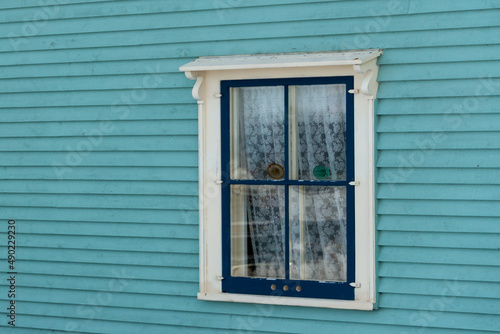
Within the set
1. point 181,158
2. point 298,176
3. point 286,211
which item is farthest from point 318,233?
point 181,158

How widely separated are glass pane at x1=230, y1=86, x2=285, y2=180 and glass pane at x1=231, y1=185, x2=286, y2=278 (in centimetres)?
11

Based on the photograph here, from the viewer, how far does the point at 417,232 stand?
207 inches

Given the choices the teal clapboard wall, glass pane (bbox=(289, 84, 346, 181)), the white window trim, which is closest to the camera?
the teal clapboard wall

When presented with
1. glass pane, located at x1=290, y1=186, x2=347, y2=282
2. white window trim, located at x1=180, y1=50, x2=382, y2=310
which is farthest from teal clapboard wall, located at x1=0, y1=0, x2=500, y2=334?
glass pane, located at x1=290, y1=186, x2=347, y2=282

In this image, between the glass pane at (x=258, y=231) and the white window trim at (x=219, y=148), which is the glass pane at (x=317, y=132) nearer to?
the white window trim at (x=219, y=148)

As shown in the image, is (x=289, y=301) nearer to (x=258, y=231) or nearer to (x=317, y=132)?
(x=258, y=231)

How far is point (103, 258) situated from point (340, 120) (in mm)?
1959

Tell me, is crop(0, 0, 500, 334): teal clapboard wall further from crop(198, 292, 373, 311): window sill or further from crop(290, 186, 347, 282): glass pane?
crop(290, 186, 347, 282): glass pane

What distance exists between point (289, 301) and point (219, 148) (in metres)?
1.09

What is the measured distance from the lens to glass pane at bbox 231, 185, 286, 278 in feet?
18.4

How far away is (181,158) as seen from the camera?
5824 millimetres

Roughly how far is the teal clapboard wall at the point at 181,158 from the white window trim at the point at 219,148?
0.27 feet

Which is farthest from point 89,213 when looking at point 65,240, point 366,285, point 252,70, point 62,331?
point 366,285

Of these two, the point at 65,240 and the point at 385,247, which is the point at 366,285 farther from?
the point at 65,240
